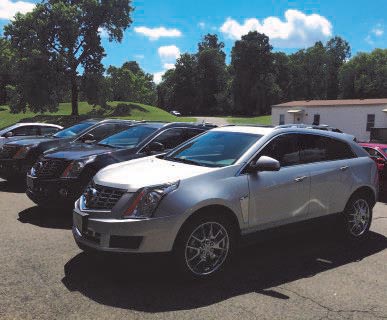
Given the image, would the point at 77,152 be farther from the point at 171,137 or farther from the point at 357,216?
the point at 357,216

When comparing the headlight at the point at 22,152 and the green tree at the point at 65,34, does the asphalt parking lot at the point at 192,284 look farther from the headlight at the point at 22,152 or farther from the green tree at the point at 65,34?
the green tree at the point at 65,34

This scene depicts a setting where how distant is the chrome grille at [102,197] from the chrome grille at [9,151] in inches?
230

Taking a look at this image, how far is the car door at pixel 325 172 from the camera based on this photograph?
5.78 m

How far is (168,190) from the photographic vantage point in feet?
14.9

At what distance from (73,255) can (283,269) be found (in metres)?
2.53

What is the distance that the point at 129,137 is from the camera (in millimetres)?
8914

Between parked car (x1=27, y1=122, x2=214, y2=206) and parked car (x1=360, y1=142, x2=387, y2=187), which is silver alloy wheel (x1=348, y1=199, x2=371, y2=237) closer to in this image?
parked car (x1=27, y1=122, x2=214, y2=206)

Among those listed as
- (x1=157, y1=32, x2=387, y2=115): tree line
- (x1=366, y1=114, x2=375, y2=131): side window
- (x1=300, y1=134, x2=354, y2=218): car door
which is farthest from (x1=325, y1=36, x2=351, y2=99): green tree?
(x1=300, y1=134, x2=354, y2=218): car door

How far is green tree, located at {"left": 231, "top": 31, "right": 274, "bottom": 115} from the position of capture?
89.2 metres

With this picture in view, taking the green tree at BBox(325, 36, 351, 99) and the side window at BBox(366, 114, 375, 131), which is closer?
the side window at BBox(366, 114, 375, 131)

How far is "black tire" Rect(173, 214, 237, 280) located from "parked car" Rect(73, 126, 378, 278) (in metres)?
0.01

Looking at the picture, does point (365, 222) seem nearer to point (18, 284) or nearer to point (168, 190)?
point (168, 190)

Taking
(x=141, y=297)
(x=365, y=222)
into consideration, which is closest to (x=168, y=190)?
(x=141, y=297)

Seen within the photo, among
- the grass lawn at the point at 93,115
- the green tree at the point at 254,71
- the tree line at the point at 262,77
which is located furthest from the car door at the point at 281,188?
the green tree at the point at 254,71
